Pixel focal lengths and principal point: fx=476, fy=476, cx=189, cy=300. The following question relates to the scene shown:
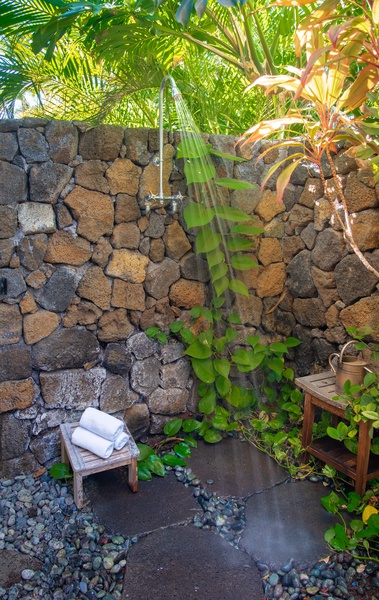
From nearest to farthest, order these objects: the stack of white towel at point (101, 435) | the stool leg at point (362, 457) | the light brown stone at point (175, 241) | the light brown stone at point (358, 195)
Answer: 1. the stool leg at point (362, 457)
2. the stack of white towel at point (101, 435)
3. the light brown stone at point (358, 195)
4. the light brown stone at point (175, 241)

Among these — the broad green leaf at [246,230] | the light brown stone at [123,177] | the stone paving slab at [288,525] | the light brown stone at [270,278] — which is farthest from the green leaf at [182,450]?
the light brown stone at [123,177]

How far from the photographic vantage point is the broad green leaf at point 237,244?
258 cm

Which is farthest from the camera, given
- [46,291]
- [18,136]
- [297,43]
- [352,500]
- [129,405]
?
[129,405]

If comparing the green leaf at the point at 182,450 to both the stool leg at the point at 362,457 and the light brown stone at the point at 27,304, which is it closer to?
the stool leg at the point at 362,457

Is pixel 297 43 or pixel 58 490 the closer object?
pixel 297 43

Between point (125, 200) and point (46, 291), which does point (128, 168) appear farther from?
point (46, 291)

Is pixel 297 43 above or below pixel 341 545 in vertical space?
above

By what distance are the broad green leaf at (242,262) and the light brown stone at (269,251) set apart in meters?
0.14

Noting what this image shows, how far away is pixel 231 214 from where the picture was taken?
252 cm

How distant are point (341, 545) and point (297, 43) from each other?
1.87 meters

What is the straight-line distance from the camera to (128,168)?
91.7 inches

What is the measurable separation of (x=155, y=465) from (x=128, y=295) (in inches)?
33.2

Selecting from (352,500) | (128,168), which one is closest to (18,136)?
(128,168)

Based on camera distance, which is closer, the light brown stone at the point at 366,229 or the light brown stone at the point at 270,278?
the light brown stone at the point at 366,229
